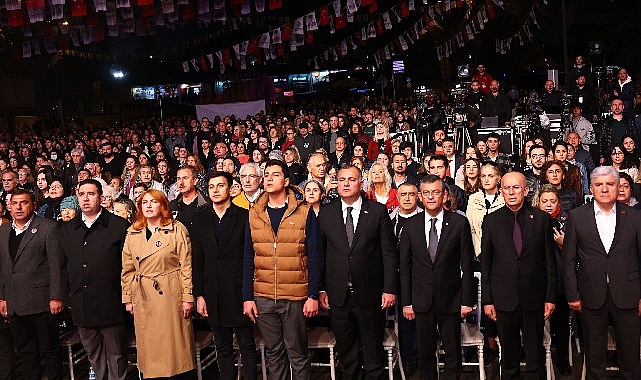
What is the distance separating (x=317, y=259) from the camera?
598 centimetres

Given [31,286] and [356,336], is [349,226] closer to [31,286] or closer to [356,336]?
[356,336]

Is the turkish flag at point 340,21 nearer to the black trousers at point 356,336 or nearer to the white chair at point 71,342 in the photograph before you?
the white chair at point 71,342

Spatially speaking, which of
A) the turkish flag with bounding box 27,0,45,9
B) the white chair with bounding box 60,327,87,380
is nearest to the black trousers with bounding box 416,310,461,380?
the white chair with bounding box 60,327,87,380

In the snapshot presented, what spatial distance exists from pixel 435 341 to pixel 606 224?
1506 mm

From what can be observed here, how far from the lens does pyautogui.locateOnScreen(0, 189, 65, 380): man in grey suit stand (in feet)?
21.7

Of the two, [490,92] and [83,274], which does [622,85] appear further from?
[83,274]

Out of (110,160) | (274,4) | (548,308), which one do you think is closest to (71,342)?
(548,308)

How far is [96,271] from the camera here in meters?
6.41

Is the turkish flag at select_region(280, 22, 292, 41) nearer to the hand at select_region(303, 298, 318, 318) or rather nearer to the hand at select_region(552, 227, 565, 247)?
the hand at select_region(552, 227, 565, 247)

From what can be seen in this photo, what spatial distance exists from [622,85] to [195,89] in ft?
76.2

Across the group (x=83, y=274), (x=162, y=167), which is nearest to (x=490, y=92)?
(x=162, y=167)

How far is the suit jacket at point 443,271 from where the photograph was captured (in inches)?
233

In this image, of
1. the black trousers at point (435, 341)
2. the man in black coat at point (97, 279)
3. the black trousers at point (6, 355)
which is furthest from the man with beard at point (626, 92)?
the black trousers at point (6, 355)

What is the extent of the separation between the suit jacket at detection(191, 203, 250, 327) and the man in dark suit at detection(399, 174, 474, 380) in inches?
50.0
